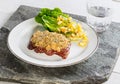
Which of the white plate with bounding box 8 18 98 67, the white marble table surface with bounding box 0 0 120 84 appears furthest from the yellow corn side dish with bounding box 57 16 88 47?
the white marble table surface with bounding box 0 0 120 84

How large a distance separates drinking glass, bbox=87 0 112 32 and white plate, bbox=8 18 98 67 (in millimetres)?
72

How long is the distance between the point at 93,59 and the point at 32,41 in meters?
0.20

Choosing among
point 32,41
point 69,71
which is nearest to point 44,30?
point 32,41

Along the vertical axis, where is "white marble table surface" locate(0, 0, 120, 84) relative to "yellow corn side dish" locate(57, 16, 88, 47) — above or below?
below

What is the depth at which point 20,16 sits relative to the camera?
47.8 inches

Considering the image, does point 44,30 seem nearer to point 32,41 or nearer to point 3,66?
point 32,41

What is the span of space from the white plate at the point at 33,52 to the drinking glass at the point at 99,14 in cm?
7

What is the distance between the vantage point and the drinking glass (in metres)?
1.14

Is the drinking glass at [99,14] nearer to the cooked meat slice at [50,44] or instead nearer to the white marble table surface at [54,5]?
the white marble table surface at [54,5]

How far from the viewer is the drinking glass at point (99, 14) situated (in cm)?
114

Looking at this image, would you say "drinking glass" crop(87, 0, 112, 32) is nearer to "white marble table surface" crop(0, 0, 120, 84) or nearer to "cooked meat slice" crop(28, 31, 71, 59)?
"white marble table surface" crop(0, 0, 120, 84)

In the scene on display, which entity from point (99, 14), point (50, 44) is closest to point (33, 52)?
point (50, 44)

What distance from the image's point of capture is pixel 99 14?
3.88 ft

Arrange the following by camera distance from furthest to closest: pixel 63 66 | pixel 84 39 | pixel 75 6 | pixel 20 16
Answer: pixel 75 6, pixel 20 16, pixel 84 39, pixel 63 66
